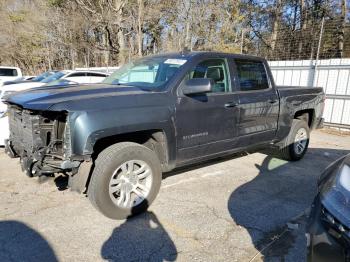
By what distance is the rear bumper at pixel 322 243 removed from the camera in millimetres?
1761

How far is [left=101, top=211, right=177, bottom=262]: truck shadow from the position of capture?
2.75 m

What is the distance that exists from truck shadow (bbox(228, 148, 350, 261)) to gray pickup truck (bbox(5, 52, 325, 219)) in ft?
2.15

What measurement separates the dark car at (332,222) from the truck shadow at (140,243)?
1.28m

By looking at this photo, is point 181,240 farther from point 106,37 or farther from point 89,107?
point 106,37

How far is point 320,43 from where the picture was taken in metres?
9.84

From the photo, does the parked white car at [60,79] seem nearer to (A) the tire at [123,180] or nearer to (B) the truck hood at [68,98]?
(B) the truck hood at [68,98]

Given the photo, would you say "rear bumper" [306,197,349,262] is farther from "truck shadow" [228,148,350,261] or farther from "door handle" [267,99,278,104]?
"door handle" [267,99,278,104]

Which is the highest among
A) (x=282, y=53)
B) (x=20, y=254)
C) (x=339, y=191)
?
(x=282, y=53)

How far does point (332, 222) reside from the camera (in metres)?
1.85

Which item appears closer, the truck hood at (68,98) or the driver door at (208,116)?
the truck hood at (68,98)

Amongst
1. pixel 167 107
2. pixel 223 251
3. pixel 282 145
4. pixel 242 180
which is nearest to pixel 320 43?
pixel 282 145

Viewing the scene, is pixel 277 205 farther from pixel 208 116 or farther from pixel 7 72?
pixel 7 72

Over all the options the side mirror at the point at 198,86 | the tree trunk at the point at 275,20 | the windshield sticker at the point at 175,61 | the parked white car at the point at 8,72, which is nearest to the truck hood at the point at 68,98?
the side mirror at the point at 198,86

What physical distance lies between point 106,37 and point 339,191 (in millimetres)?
23256
